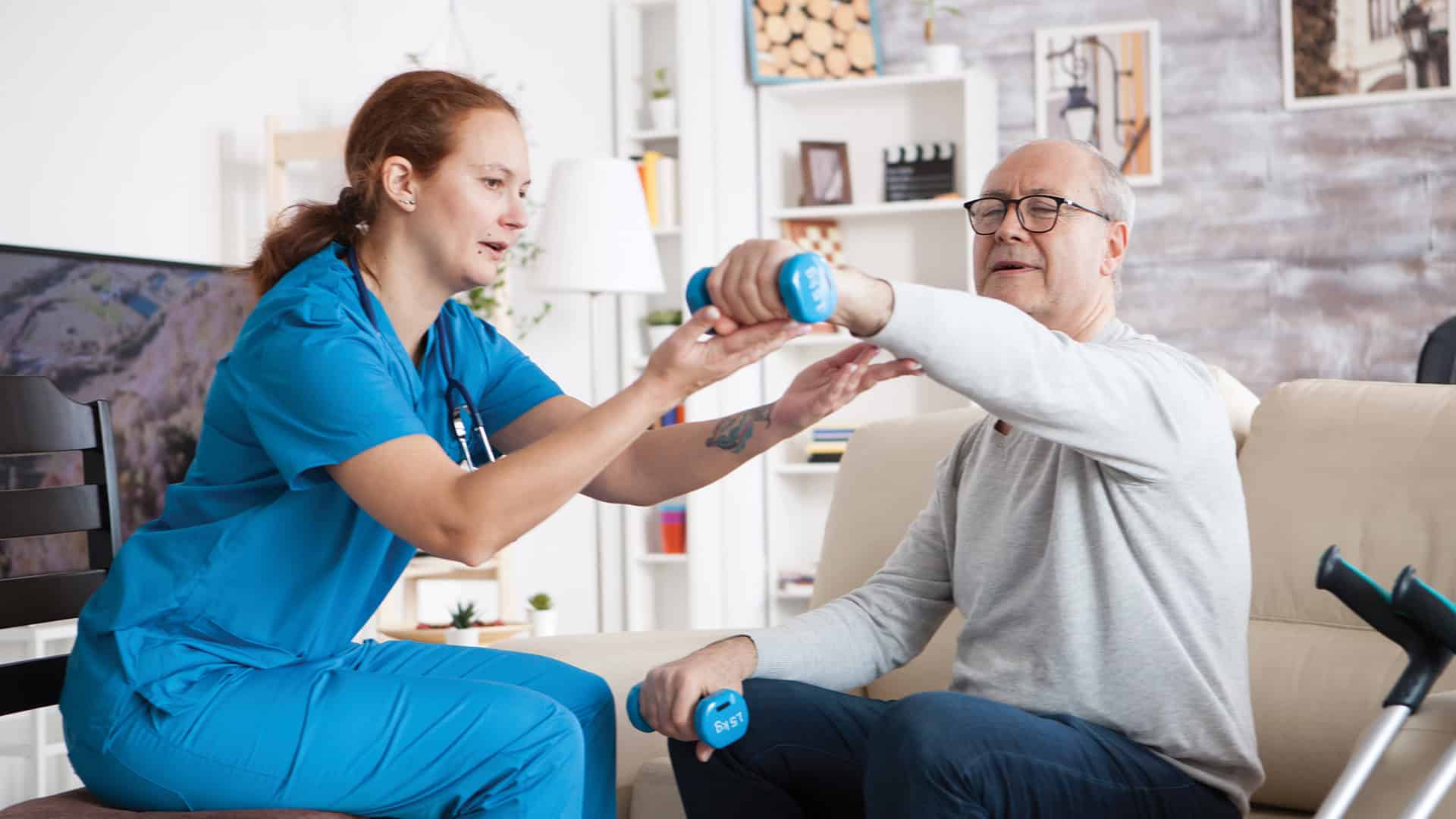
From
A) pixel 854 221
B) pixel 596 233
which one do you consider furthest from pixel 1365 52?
pixel 596 233

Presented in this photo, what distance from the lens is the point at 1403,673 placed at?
1334 mm

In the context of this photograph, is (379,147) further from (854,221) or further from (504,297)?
(854,221)

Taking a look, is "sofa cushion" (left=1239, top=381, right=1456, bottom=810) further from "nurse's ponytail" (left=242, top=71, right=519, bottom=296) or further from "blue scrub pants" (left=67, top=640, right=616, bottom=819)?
"nurse's ponytail" (left=242, top=71, right=519, bottom=296)

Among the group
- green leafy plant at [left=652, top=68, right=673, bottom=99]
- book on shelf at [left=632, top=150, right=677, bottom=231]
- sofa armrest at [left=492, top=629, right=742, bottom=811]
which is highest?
green leafy plant at [left=652, top=68, right=673, bottom=99]

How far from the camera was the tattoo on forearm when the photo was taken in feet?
6.02

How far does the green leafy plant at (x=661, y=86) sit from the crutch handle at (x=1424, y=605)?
4.00 m

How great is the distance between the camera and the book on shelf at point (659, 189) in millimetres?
4863

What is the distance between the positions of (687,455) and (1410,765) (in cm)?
92

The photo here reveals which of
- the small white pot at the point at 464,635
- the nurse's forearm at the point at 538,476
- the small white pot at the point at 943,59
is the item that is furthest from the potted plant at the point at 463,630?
the small white pot at the point at 943,59

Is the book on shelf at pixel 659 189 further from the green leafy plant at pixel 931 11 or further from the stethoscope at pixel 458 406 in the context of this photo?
the stethoscope at pixel 458 406

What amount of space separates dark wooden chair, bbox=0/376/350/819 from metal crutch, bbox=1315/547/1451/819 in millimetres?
1325

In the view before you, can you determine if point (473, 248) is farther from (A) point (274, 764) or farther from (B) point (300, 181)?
(B) point (300, 181)

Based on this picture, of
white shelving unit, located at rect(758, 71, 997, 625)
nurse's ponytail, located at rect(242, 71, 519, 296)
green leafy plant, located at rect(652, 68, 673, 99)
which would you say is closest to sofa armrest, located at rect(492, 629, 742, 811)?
nurse's ponytail, located at rect(242, 71, 519, 296)

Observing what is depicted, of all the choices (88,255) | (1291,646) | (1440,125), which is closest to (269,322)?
(1291,646)
